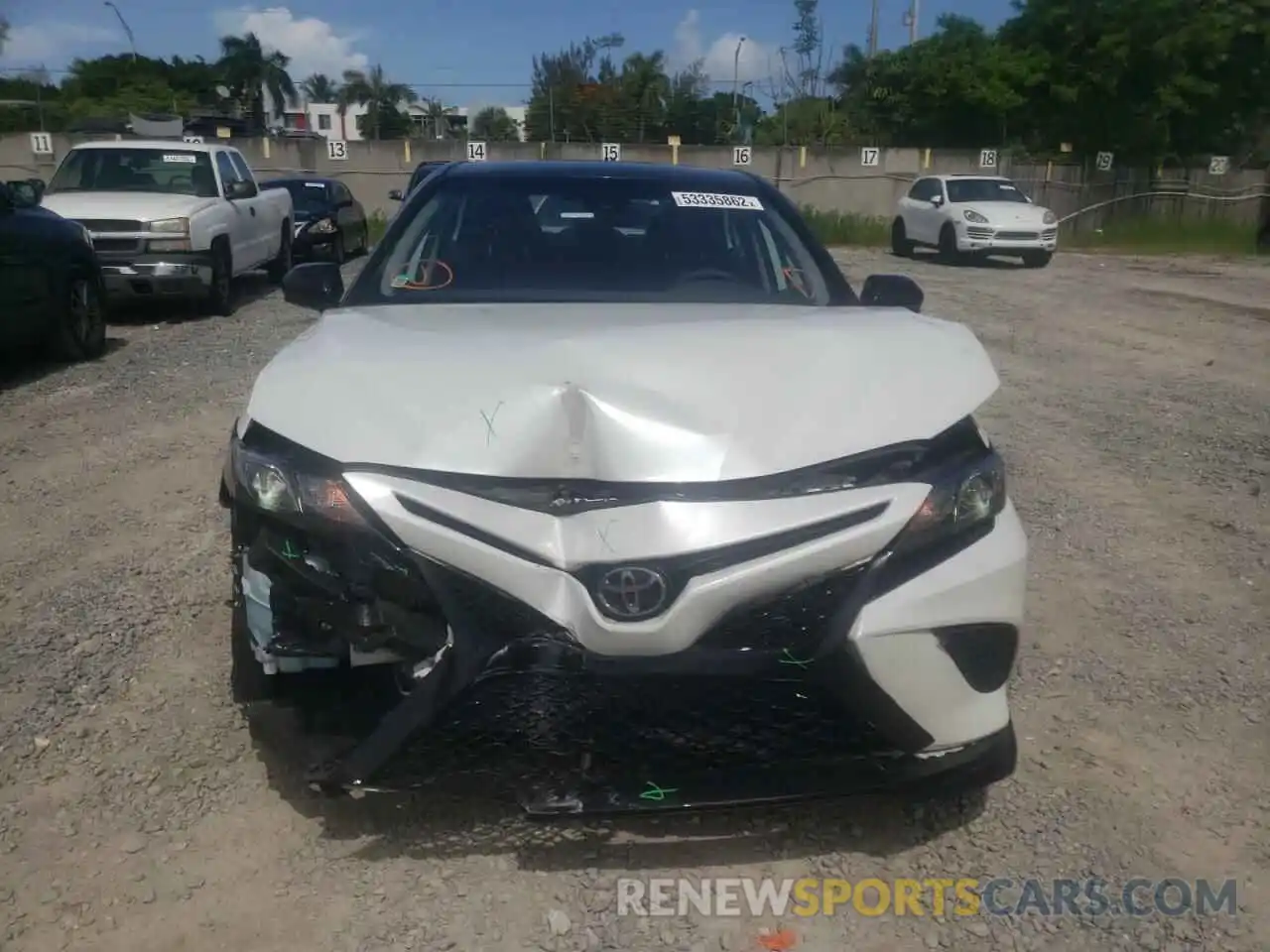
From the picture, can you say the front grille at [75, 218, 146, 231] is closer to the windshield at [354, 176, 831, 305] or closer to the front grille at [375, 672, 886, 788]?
the windshield at [354, 176, 831, 305]

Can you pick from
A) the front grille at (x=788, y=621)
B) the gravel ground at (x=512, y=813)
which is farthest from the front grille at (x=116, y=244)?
the front grille at (x=788, y=621)

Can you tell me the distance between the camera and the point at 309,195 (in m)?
17.8

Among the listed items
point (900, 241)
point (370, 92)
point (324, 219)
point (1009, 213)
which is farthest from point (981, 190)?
point (370, 92)

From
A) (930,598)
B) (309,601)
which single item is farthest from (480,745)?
(930,598)

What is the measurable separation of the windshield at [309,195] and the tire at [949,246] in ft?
35.5

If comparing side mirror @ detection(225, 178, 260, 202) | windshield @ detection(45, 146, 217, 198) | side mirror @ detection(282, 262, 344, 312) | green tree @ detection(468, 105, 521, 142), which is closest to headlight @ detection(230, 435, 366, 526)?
side mirror @ detection(282, 262, 344, 312)

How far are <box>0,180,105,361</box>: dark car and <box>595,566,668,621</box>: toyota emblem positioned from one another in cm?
702

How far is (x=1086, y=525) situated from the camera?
540cm

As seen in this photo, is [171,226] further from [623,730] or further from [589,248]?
[623,730]

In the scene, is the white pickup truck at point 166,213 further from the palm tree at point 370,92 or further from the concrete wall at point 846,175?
the palm tree at point 370,92

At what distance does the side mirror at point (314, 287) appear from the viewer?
4.04 m

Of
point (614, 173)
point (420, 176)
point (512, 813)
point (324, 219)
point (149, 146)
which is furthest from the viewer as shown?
point (324, 219)

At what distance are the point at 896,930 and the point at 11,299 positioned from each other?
755cm

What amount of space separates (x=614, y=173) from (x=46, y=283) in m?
5.99
